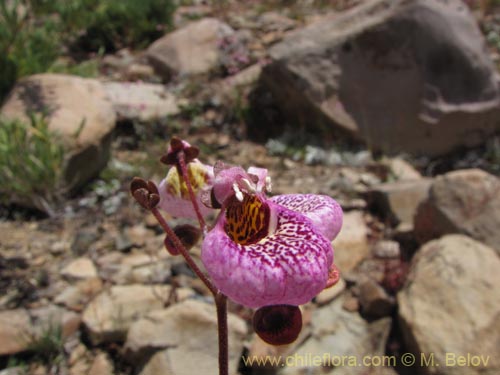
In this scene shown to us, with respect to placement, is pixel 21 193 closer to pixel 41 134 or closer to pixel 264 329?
pixel 41 134

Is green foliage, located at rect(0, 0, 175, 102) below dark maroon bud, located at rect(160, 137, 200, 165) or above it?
below

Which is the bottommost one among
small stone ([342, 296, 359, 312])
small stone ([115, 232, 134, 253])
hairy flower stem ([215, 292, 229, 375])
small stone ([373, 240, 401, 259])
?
small stone ([373, 240, 401, 259])

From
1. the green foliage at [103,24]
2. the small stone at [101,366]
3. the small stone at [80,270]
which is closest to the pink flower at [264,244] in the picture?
the small stone at [101,366]

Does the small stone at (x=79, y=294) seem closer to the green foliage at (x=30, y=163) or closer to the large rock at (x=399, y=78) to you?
the green foliage at (x=30, y=163)

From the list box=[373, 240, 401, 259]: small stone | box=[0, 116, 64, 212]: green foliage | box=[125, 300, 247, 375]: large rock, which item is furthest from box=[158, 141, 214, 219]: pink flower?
box=[0, 116, 64, 212]: green foliage

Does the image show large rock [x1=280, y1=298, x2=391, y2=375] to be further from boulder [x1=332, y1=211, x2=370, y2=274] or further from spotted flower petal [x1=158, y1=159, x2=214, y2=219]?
spotted flower petal [x1=158, y1=159, x2=214, y2=219]

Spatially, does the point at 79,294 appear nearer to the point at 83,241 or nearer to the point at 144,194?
the point at 83,241

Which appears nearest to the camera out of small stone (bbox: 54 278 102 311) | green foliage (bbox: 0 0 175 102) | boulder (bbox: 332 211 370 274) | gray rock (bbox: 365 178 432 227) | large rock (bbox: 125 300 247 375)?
large rock (bbox: 125 300 247 375)
